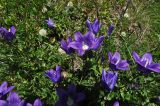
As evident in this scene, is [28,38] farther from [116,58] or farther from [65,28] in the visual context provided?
[116,58]

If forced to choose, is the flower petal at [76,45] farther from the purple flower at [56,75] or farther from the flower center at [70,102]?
the flower center at [70,102]

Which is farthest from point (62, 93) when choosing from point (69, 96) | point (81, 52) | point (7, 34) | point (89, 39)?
point (7, 34)

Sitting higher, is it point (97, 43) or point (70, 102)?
point (97, 43)

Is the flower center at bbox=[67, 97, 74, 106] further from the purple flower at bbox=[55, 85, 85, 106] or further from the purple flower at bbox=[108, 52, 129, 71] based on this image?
the purple flower at bbox=[108, 52, 129, 71]

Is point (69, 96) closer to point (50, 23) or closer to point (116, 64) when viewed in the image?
point (116, 64)

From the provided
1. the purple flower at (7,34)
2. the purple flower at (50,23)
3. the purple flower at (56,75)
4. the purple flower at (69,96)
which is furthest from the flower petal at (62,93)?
the purple flower at (50,23)

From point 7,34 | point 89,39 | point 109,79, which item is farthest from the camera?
point 7,34

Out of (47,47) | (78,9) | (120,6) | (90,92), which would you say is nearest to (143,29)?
(120,6)

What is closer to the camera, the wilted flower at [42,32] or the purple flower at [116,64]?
the purple flower at [116,64]

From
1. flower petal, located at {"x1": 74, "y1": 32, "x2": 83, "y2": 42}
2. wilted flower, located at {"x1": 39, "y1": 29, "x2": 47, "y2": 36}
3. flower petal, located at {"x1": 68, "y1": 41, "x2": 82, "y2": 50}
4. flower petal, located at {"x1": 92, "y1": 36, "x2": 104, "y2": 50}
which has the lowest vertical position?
flower petal, located at {"x1": 92, "y1": 36, "x2": 104, "y2": 50}

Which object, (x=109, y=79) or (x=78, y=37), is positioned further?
(x=78, y=37)

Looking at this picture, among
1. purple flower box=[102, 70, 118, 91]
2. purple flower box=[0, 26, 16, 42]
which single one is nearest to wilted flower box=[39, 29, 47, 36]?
purple flower box=[0, 26, 16, 42]
